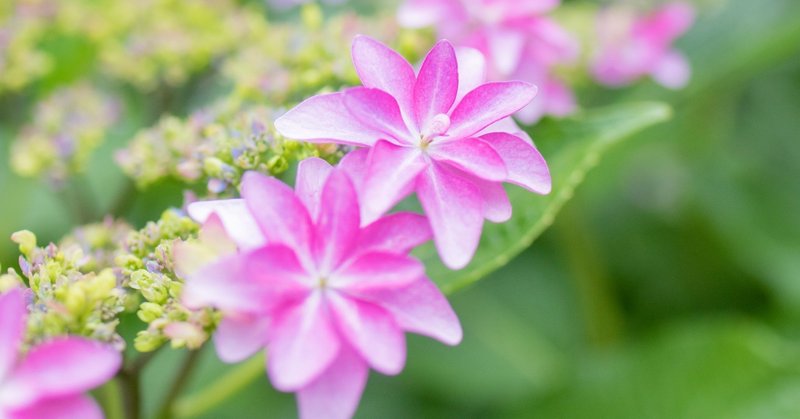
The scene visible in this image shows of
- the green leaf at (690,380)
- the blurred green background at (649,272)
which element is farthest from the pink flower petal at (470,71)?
the green leaf at (690,380)

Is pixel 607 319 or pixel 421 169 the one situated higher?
pixel 421 169

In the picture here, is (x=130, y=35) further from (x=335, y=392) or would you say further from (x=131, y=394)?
(x=335, y=392)

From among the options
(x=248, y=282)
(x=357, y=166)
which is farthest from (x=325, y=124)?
(x=248, y=282)

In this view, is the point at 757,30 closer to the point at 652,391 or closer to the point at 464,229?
the point at 652,391

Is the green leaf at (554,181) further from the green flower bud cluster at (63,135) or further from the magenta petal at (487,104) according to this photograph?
the green flower bud cluster at (63,135)

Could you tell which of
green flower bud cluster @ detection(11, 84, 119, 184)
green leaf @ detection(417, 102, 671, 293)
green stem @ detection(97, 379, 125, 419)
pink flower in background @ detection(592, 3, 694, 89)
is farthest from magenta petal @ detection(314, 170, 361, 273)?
pink flower in background @ detection(592, 3, 694, 89)

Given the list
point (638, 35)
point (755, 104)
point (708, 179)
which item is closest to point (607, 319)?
point (708, 179)

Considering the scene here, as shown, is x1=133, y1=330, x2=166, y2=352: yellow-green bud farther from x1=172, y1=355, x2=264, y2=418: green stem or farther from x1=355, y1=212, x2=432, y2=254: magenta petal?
x1=172, y1=355, x2=264, y2=418: green stem
